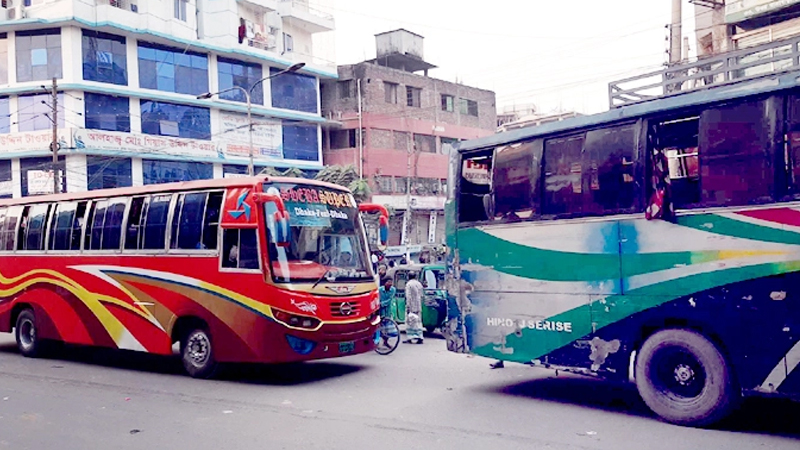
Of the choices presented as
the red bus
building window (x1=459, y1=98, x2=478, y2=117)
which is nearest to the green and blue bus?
the red bus

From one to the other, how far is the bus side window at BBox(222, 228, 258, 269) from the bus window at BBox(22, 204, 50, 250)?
17.4 feet

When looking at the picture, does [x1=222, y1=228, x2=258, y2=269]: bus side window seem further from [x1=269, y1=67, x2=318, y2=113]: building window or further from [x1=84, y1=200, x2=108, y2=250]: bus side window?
[x1=269, y1=67, x2=318, y2=113]: building window

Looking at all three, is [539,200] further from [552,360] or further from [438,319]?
[438,319]

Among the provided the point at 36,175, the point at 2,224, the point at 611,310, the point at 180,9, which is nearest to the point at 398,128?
the point at 180,9

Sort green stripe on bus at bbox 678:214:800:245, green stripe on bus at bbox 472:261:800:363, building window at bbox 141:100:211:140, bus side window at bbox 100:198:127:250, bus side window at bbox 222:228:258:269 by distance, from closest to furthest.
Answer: green stripe on bus at bbox 678:214:800:245 < green stripe on bus at bbox 472:261:800:363 < bus side window at bbox 222:228:258:269 < bus side window at bbox 100:198:127:250 < building window at bbox 141:100:211:140

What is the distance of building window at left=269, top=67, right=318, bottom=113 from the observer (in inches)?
1683

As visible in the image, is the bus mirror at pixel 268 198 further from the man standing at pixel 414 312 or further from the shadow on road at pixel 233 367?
the man standing at pixel 414 312

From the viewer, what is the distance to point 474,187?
911 centimetres

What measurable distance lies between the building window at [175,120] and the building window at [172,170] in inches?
59.6

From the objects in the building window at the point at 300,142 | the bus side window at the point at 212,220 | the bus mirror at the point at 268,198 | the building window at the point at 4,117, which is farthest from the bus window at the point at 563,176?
the building window at the point at 300,142

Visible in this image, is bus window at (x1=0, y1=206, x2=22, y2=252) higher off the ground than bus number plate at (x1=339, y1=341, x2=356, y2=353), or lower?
higher

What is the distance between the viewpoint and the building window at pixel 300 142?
140 feet

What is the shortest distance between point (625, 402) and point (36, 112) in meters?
34.3

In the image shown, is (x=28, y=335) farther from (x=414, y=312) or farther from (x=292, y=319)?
(x=414, y=312)
